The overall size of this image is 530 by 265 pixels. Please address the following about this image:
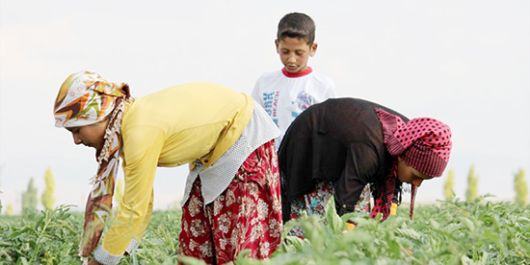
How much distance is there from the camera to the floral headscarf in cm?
379

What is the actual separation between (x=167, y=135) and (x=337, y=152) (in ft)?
4.06

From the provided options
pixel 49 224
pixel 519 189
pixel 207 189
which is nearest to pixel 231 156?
pixel 207 189

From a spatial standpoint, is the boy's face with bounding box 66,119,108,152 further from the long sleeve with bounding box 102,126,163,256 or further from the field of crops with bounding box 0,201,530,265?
the field of crops with bounding box 0,201,530,265

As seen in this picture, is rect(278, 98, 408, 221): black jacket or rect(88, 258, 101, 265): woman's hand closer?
rect(88, 258, 101, 265): woman's hand

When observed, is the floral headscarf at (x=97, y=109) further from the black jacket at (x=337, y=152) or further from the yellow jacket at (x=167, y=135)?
the black jacket at (x=337, y=152)

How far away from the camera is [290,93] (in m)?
6.20

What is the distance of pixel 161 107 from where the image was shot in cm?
396

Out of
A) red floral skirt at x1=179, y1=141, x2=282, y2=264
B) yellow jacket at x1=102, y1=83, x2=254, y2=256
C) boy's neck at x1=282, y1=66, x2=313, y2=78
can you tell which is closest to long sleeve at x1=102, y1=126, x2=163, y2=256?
yellow jacket at x1=102, y1=83, x2=254, y2=256

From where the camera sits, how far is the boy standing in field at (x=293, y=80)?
238 inches

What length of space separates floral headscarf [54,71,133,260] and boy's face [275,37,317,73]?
7.30ft

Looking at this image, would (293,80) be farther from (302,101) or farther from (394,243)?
(394,243)

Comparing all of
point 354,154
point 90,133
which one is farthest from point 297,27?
point 90,133

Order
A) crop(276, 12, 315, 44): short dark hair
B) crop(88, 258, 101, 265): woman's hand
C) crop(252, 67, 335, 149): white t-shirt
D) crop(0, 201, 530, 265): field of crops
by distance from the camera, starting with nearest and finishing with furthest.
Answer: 1. crop(0, 201, 530, 265): field of crops
2. crop(88, 258, 101, 265): woman's hand
3. crop(276, 12, 315, 44): short dark hair
4. crop(252, 67, 335, 149): white t-shirt

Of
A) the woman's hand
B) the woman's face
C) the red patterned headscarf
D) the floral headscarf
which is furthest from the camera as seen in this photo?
the woman's face
